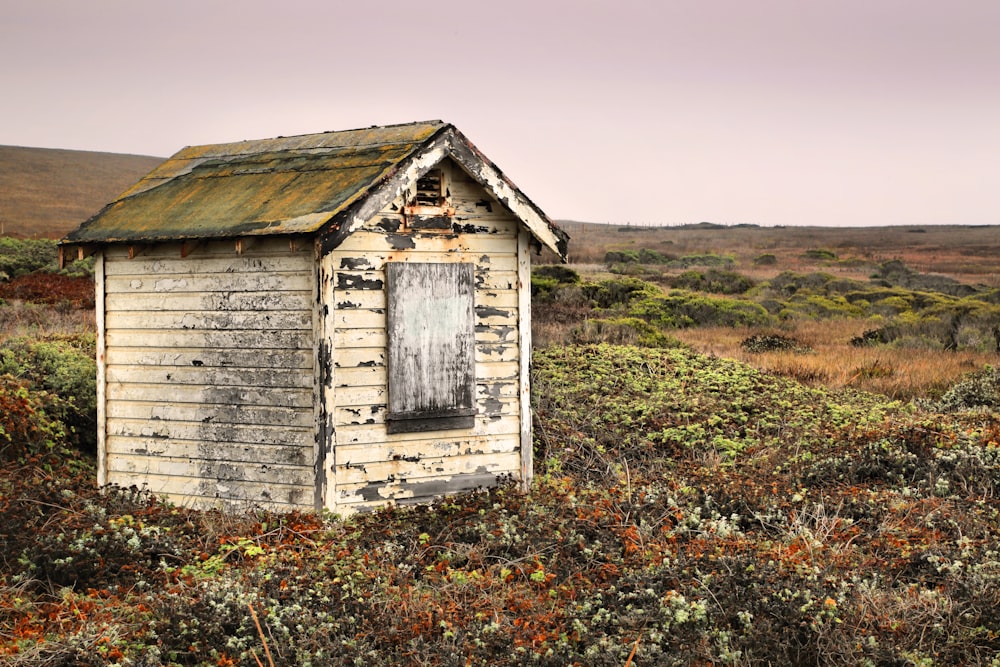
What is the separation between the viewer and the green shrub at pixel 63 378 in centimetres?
1088

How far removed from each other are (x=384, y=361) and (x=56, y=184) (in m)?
64.5

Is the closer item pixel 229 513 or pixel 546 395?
pixel 229 513

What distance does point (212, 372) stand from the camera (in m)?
9.05

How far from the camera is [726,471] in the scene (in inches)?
404

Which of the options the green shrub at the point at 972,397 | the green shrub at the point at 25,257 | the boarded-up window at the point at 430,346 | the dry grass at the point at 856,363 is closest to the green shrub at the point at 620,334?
the dry grass at the point at 856,363

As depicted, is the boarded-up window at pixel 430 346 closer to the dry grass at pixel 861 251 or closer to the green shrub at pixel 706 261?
the dry grass at pixel 861 251

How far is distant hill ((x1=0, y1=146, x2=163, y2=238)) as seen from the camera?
172 feet

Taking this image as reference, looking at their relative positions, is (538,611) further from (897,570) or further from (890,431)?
(890,431)

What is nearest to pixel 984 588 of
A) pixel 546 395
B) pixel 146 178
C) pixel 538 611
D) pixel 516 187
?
pixel 538 611

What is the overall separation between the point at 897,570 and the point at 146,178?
344 inches

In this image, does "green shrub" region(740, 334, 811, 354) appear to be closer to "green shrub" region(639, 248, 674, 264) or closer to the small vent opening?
the small vent opening

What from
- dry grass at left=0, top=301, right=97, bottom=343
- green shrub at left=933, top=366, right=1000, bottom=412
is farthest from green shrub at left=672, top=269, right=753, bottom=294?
dry grass at left=0, top=301, right=97, bottom=343

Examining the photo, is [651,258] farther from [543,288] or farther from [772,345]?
[772,345]

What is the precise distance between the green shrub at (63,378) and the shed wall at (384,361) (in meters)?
4.05
